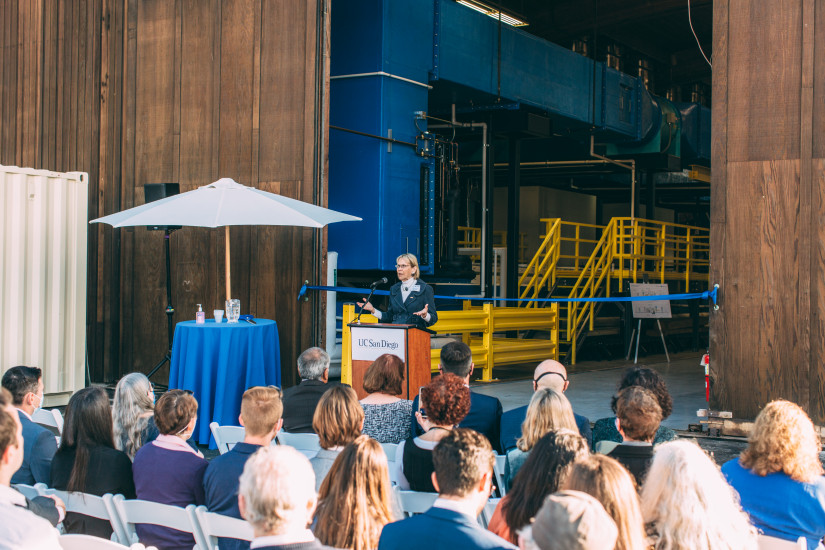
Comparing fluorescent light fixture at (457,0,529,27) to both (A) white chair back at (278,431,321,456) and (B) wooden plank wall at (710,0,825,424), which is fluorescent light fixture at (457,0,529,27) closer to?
(B) wooden plank wall at (710,0,825,424)

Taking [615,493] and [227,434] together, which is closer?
[615,493]

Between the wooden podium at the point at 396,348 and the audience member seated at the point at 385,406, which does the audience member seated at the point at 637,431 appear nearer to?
the audience member seated at the point at 385,406

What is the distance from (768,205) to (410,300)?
124 inches

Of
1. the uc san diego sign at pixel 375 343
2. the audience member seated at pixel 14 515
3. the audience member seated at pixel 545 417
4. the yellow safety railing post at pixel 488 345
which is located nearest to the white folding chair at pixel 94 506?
the audience member seated at pixel 14 515

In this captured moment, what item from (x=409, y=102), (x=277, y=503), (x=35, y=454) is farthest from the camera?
(x=409, y=102)

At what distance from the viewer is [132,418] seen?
4.20 metres

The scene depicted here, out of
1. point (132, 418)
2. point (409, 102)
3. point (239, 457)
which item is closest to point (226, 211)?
point (132, 418)

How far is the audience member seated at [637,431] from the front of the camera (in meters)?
3.43

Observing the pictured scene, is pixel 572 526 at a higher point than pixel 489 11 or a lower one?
lower

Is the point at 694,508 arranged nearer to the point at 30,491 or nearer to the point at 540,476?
the point at 540,476

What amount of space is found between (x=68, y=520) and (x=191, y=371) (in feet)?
11.2

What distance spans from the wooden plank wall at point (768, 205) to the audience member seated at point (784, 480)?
3652mm

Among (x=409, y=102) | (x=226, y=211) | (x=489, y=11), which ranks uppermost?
(x=489, y=11)

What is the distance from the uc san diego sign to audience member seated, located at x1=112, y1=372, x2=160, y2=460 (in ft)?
9.75
